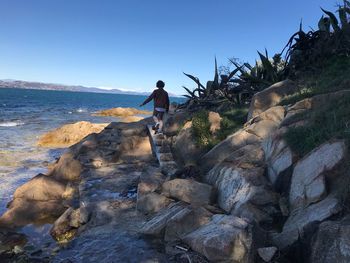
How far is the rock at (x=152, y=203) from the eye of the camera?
7793 mm

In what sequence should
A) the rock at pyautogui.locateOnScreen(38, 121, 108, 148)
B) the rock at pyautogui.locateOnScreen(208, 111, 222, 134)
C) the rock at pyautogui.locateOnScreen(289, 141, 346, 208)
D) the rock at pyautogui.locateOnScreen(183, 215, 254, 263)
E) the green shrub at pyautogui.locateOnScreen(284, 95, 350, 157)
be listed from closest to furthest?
1. the rock at pyautogui.locateOnScreen(183, 215, 254, 263)
2. the rock at pyautogui.locateOnScreen(289, 141, 346, 208)
3. the green shrub at pyautogui.locateOnScreen(284, 95, 350, 157)
4. the rock at pyautogui.locateOnScreen(208, 111, 222, 134)
5. the rock at pyautogui.locateOnScreen(38, 121, 108, 148)

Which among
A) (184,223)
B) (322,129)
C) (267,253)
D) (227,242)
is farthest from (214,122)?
(267,253)

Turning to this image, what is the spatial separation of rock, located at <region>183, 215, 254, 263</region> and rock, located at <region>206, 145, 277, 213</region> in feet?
3.84

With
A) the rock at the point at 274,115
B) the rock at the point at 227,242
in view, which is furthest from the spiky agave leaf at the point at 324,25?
the rock at the point at 227,242

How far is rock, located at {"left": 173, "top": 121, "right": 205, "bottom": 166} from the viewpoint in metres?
10.6

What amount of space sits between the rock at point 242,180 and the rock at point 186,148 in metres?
1.85

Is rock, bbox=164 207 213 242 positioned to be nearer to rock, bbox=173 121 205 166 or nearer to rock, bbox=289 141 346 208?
rock, bbox=289 141 346 208

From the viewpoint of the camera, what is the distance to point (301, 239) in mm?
4852

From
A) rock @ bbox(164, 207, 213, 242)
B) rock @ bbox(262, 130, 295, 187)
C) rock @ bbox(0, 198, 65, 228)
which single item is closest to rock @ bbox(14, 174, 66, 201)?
rock @ bbox(0, 198, 65, 228)

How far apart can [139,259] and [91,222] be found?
2.59m

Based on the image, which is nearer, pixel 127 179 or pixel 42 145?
pixel 127 179

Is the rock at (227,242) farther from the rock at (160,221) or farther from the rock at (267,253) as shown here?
the rock at (160,221)

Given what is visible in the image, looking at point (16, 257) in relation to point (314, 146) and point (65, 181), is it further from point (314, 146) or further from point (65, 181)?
point (314, 146)

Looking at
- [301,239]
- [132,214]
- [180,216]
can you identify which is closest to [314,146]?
[301,239]
